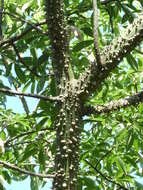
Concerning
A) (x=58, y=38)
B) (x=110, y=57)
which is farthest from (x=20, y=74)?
(x=110, y=57)

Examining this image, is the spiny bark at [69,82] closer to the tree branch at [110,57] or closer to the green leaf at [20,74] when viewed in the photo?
the tree branch at [110,57]

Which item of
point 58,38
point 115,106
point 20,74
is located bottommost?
point 115,106

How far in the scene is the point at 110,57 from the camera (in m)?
1.07

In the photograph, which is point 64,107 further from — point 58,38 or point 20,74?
point 20,74

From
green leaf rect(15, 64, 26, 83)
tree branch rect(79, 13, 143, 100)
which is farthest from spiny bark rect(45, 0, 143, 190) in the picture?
green leaf rect(15, 64, 26, 83)

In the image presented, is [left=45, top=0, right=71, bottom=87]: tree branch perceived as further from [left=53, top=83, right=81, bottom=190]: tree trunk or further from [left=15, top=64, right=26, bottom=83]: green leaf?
[left=15, top=64, right=26, bottom=83]: green leaf

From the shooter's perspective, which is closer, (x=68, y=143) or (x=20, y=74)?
(x=68, y=143)

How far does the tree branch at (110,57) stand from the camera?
1067 millimetres

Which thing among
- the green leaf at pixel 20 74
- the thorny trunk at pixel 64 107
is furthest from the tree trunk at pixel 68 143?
the green leaf at pixel 20 74

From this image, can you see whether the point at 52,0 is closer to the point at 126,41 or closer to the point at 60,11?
the point at 60,11

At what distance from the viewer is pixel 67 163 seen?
1.02 m

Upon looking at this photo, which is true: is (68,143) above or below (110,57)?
below

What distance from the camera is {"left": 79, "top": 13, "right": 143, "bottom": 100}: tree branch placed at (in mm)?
1067

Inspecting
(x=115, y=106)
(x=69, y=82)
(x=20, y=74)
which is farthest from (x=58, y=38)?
(x=20, y=74)
